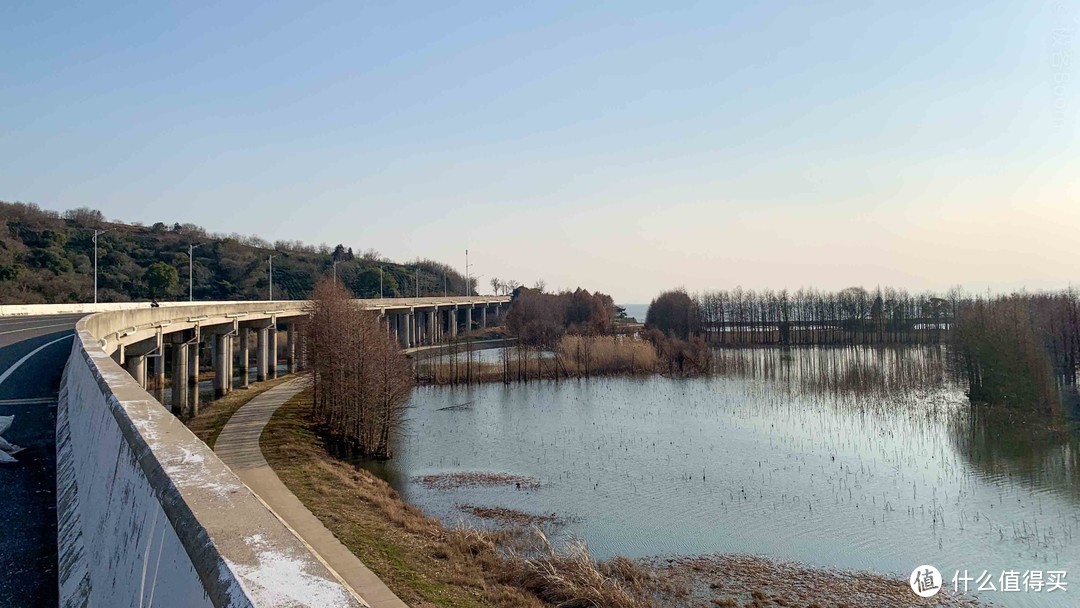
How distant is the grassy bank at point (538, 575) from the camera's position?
14023mm

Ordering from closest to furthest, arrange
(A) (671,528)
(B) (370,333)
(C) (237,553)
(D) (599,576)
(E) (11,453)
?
(C) (237,553) < (E) (11,453) < (D) (599,576) < (A) (671,528) < (B) (370,333)

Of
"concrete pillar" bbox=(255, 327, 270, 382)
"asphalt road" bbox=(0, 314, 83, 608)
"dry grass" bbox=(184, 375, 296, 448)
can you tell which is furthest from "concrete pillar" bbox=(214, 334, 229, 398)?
"asphalt road" bbox=(0, 314, 83, 608)

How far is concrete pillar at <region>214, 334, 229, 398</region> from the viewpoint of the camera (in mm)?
43906

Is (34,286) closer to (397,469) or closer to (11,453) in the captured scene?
(397,469)

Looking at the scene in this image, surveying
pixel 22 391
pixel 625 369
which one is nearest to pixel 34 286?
pixel 625 369

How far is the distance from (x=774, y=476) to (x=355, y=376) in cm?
1759

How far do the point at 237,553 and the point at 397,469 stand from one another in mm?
24493

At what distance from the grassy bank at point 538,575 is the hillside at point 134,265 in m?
53.3

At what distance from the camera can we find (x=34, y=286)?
6425cm

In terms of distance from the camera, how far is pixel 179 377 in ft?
125

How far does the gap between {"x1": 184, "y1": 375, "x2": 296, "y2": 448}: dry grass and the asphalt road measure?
30.2 ft

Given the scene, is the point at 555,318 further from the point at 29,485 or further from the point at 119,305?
the point at 29,485

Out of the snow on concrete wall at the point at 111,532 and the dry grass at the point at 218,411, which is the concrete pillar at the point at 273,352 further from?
the snow on concrete wall at the point at 111,532

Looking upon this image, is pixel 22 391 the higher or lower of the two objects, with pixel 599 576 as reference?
higher
